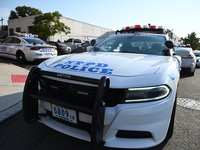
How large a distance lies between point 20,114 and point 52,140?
1.21 m

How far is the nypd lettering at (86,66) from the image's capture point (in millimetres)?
1889

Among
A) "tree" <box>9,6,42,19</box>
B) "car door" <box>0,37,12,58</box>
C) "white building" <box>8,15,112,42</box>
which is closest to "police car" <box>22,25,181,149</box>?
"car door" <box>0,37,12,58</box>

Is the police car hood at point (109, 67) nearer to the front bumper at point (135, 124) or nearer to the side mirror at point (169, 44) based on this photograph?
the front bumper at point (135, 124)

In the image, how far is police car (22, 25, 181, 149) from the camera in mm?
1645

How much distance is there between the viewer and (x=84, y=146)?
2172mm

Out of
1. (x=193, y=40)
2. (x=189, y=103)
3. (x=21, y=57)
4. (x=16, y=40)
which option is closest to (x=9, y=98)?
(x=189, y=103)

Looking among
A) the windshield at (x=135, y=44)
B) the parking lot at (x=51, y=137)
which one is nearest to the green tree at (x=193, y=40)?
the windshield at (x=135, y=44)

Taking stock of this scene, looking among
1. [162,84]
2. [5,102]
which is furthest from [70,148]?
Answer: [5,102]

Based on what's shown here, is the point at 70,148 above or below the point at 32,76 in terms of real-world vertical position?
below

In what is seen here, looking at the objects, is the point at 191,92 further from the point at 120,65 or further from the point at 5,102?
the point at 5,102

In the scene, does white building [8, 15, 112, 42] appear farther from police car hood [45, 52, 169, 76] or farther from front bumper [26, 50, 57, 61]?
police car hood [45, 52, 169, 76]

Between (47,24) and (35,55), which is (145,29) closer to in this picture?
(35,55)

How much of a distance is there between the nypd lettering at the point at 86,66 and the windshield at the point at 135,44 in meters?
1.22

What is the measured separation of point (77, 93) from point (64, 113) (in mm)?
275
